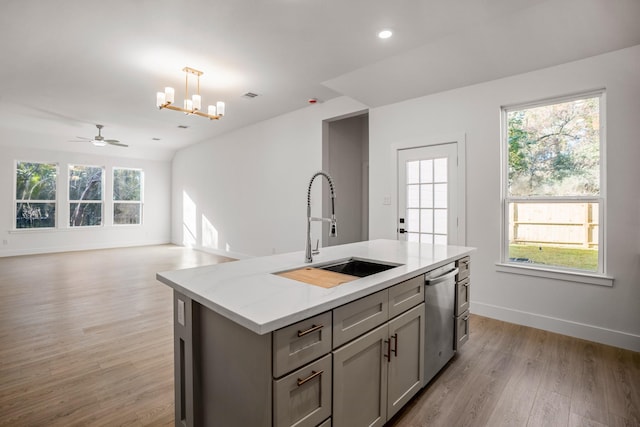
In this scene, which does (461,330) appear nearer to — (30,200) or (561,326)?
(561,326)

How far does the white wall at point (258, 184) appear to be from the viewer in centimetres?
541

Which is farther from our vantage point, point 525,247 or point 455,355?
point 525,247

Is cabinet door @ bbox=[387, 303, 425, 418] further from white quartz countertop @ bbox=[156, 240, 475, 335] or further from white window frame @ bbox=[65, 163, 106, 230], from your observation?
white window frame @ bbox=[65, 163, 106, 230]

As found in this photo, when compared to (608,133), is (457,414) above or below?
below

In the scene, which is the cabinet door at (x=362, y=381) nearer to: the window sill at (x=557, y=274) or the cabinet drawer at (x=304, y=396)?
the cabinet drawer at (x=304, y=396)

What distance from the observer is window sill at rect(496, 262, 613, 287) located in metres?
2.86

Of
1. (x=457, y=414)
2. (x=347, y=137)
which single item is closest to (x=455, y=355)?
(x=457, y=414)

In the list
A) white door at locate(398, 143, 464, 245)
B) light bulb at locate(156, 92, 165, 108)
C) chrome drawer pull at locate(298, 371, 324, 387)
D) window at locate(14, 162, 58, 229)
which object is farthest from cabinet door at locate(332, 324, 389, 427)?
window at locate(14, 162, 58, 229)

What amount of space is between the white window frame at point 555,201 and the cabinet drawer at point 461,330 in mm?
1166

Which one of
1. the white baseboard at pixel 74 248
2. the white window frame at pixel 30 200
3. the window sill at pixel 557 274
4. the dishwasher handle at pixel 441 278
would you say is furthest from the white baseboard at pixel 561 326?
the white window frame at pixel 30 200

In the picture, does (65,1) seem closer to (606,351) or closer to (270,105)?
(270,105)

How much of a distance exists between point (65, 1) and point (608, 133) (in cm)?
472

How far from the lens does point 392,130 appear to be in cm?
430

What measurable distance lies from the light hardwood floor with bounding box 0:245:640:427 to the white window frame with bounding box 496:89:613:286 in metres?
0.58
